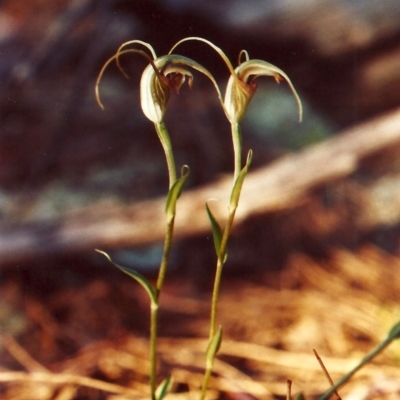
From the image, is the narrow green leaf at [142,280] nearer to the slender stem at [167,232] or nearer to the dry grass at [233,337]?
the slender stem at [167,232]

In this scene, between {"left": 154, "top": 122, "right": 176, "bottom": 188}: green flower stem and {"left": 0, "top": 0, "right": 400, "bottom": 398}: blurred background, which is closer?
{"left": 154, "top": 122, "right": 176, "bottom": 188}: green flower stem

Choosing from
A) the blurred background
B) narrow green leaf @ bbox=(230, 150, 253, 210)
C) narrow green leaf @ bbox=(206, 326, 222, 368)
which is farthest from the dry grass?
narrow green leaf @ bbox=(230, 150, 253, 210)

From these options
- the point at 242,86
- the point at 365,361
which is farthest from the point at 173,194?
the point at 365,361

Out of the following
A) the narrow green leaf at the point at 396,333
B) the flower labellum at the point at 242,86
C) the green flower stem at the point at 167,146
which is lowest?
the narrow green leaf at the point at 396,333

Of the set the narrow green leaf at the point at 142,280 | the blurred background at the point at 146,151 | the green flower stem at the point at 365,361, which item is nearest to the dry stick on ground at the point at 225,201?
the blurred background at the point at 146,151

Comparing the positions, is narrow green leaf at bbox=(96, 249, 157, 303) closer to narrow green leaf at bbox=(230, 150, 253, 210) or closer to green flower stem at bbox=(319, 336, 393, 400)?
narrow green leaf at bbox=(230, 150, 253, 210)

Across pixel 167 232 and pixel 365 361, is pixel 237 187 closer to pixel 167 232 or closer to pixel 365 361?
pixel 167 232

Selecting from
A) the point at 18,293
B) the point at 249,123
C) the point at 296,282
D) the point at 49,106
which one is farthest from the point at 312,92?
the point at 18,293
